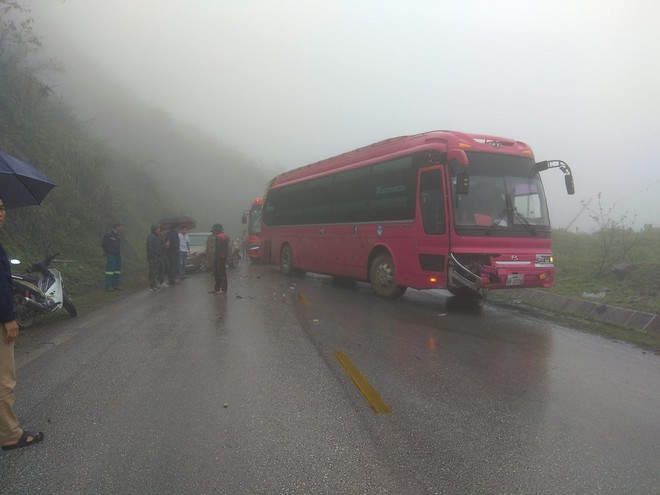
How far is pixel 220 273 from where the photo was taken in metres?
12.3

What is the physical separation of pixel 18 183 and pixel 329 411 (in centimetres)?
349

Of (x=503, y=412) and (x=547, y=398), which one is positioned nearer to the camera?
(x=503, y=412)

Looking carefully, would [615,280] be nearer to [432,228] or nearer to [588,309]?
[588,309]

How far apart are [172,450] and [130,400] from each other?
1.25 m

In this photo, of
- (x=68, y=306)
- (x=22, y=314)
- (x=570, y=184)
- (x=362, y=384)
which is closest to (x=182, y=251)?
(x=68, y=306)

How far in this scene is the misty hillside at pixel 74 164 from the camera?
1468 centimetres

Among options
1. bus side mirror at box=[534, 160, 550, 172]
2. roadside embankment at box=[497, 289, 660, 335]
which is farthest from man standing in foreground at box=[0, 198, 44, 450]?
bus side mirror at box=[534, 160, 550, 172]

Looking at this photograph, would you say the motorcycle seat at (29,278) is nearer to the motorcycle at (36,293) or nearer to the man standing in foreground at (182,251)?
the motorcycle at (36,293)

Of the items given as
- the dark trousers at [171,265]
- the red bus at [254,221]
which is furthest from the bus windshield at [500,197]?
the red bus at [254,221]

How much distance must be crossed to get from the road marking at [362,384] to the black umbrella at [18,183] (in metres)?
3.68

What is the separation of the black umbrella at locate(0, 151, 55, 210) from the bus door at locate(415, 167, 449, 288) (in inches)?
262

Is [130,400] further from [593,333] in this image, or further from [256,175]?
[256,175]

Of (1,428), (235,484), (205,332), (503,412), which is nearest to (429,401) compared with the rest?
(503,412)

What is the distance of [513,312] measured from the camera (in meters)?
10.2
